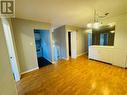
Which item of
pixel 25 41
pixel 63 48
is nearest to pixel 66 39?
pixel 63 48

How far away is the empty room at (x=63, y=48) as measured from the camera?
6.17 feet

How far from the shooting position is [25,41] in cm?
316

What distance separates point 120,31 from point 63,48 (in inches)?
125

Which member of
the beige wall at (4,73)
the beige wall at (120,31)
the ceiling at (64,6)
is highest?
the ceiling at (64,6)

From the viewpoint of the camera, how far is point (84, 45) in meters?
6.18

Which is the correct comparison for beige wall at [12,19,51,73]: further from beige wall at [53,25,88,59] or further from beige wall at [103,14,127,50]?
beige wall at [103,14,127,50]

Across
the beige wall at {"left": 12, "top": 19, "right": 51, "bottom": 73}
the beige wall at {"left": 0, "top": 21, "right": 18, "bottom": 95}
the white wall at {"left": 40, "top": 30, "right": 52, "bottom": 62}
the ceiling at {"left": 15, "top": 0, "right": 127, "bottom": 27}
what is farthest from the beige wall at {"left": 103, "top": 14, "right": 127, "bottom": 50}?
the beige wall at {"left": 0, "top": 21, "right": 18, "bottom": 95}

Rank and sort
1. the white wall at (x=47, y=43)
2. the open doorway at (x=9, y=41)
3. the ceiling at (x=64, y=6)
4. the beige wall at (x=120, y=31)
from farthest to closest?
1. the white wall at (x=47, y=43)
2. the beige wall at (x=120, y=31)
3. the open doorway at (x=9, y=41)
4. the ceiling at (x=64, y=6)

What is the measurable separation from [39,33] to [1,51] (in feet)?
16.4

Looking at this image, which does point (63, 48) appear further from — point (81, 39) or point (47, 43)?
point (81, 39)

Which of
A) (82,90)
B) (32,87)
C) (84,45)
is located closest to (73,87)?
(82,90)

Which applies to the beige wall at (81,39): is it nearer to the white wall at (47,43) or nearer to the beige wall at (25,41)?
the white wall at (47,43)

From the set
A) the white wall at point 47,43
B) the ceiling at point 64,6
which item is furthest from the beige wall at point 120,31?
the white wall at point 47,43

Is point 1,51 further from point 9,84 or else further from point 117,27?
point 117,27
